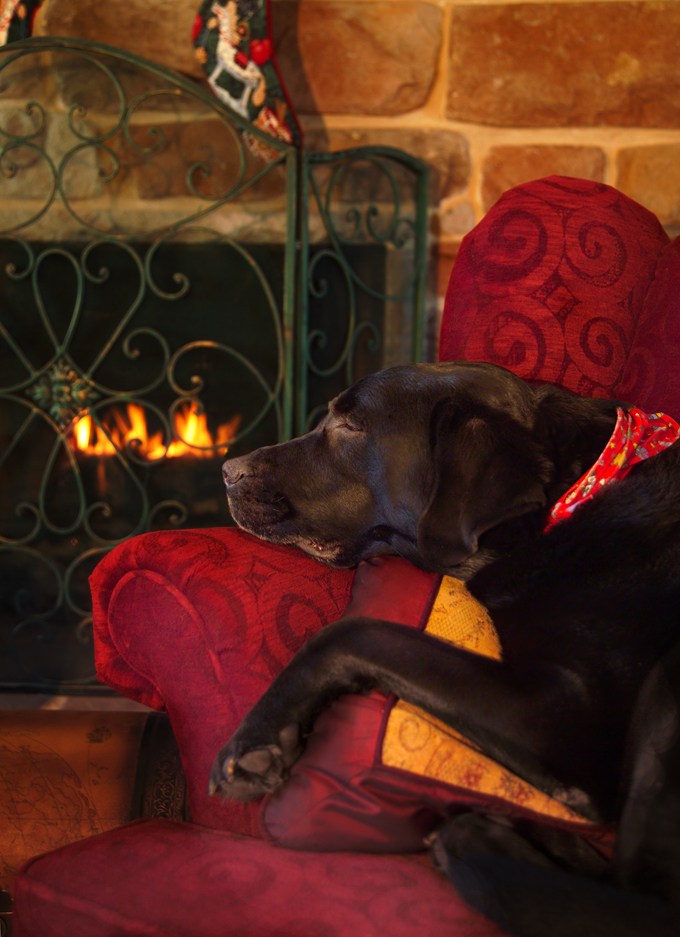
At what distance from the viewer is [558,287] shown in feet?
3.81

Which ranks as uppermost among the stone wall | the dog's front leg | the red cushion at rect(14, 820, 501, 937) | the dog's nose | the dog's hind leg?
the stone wall

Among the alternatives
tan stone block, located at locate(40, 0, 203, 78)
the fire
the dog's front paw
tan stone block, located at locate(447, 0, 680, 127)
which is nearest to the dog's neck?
the dog's front paw

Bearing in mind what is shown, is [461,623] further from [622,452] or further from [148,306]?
[148,306]

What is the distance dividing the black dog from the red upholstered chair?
4 cm

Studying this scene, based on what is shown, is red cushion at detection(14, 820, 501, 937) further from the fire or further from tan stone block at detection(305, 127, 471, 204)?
tan stone block at detection(305, 127, 471, 204)

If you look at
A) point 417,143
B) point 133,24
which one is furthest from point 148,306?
point 417,143

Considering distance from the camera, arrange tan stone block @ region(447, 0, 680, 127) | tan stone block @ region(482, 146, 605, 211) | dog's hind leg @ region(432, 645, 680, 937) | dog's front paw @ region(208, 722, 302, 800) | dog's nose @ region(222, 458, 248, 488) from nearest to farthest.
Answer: dog's hind leg @ region(432, 645, 680, 937) < dog's front paw @ region(208, 722, 302, 800) < dog's nose @ region(222, 458, 248, 488) < tan stone block @ region(447, 0, 680, 127) < tan stone block @ region(482, 146, 605, 211)

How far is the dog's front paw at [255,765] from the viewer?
2.28 feet

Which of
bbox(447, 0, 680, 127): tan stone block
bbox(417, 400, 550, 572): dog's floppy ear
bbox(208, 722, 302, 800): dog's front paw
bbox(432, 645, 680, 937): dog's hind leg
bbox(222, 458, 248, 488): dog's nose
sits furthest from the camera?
bbox(447, 0, 680, 127): tan stone block

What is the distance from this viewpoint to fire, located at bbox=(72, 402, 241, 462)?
6.75 ft

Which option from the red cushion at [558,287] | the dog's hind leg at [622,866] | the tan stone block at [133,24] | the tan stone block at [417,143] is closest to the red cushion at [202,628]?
the dog's hind leg at [622,866]

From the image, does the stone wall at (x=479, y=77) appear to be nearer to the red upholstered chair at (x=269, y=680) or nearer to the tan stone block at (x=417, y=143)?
the tan stone block at (x=417, y=143)

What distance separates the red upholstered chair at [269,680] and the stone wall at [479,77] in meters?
1.03

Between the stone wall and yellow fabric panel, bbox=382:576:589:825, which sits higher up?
the stone wall
